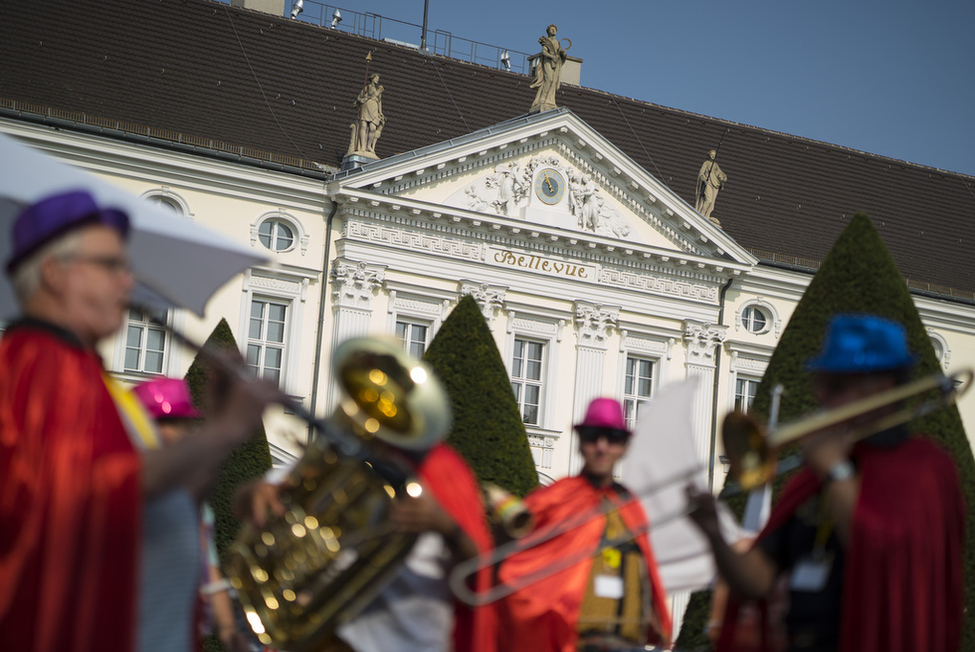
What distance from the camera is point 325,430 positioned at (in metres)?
4.17

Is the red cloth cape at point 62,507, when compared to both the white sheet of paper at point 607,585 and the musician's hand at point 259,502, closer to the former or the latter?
the musician's hand at point 259,502

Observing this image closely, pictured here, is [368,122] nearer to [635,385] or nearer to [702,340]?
[635,385]

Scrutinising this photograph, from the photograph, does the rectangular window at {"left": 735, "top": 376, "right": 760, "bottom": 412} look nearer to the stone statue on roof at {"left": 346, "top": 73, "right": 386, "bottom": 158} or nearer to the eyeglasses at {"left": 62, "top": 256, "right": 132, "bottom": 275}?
the stone statue on roof at {"left": 346, "top": 73, "right": 386, "bottom": 158}

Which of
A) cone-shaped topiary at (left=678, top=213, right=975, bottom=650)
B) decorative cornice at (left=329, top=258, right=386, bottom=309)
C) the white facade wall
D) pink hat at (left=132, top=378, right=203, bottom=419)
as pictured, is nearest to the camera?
pink hat at (left=132, top=378, right=203, bottom=419)

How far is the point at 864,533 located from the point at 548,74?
91.5ft

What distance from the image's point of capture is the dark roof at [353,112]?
28047mm

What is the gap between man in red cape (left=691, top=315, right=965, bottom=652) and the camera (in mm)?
3701

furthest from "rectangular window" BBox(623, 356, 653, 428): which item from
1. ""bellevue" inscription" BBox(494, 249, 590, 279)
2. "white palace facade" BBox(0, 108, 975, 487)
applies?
""bellevue" inscription" BBox(494, 249, 590, 279)

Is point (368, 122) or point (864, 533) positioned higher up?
point (368, 122)

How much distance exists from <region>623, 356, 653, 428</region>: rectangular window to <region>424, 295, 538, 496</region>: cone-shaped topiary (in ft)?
41.6

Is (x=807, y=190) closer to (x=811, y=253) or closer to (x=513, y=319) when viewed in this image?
(x=811, y=253)

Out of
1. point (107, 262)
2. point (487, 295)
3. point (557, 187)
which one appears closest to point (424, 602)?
point (107, 262)

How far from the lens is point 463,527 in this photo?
15.8ft

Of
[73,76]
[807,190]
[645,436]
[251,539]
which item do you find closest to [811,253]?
[807,190]
